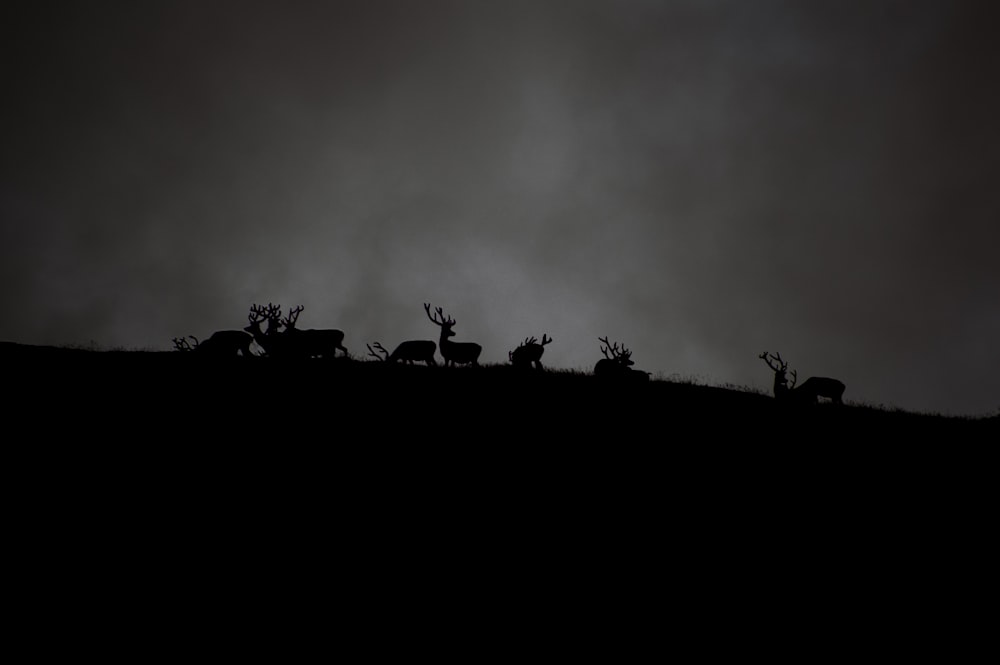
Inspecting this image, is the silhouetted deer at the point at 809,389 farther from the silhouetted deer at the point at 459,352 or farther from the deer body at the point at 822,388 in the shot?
the silhouetted deer at the point at 459,352

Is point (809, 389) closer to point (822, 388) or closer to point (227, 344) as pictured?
point (822, 388)

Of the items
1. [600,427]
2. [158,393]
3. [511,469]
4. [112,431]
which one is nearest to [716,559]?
[511,469]

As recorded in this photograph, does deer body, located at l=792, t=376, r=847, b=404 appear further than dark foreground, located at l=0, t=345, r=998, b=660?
Yes

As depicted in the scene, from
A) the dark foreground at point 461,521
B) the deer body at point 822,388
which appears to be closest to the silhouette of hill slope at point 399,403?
the dark foreground at point 461,521

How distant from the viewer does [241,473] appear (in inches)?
362

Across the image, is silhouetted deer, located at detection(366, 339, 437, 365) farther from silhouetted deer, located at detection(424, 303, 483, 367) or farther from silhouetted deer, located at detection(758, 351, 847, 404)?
silhouetted deer, located at detection(758, 351, 847, 404)

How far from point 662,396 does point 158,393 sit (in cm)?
1404

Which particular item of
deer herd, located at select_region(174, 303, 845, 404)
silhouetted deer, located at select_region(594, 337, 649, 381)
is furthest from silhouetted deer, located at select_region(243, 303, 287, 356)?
silhouetted deer, located at select_region(594, 337, 649, 381)

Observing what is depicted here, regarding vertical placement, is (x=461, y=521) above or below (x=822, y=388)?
below

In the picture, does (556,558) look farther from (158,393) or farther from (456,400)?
(158,393)

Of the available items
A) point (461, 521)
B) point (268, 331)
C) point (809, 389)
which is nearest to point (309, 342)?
point (268, 331)

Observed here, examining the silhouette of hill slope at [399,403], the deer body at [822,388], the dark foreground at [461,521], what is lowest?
the dark foreground at [461,521]

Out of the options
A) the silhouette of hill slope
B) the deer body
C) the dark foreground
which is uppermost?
the deer body

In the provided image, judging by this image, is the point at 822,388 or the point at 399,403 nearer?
the point at 399,403
